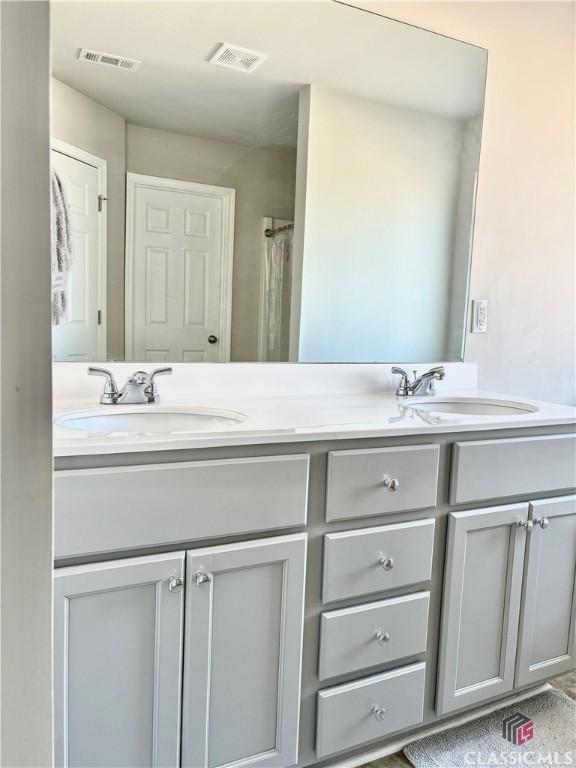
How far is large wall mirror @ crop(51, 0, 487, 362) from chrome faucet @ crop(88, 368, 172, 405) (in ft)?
0.31

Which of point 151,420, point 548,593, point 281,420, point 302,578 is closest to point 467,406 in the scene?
point 548,593

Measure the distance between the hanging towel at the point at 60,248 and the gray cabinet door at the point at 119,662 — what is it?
0.67 meters

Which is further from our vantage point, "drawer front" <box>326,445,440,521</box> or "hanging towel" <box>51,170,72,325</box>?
"hanging towel" <box>51,170,72,325</box>

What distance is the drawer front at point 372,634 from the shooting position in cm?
126

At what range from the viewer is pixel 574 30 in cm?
217

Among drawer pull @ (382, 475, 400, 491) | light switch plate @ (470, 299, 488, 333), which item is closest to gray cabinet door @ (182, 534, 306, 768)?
drawer pull @ (382, 475, 400, 491)

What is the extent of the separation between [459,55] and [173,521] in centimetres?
177

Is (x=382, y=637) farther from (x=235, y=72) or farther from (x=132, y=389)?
(x=235, y=72)

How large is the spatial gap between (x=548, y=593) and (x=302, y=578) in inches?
31.9

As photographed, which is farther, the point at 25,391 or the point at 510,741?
the point at 510,741

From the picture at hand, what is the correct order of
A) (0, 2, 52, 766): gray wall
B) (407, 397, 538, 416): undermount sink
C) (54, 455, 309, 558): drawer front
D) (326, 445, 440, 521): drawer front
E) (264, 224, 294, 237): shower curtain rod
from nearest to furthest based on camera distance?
(0, 2, 52, 766): gray wall → (54, 455, 309, 558): drawer front → (326, 445, 440, 521): drawer front → (264, 224, 294, 237): shower curtain rod → (407, 397, 538, 416): undermount sink

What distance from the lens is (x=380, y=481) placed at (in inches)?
50.4

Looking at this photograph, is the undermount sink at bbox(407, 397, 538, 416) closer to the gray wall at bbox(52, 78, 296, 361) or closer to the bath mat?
the gray wall at bbox(52, 78, 296, 361)

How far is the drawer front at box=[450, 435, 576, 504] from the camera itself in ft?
4.60
